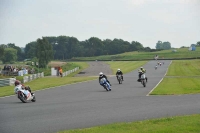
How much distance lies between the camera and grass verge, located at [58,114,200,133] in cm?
930

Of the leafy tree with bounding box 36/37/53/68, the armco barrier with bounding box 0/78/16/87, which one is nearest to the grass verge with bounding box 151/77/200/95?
the armco barrier with bounding box 0/78/16/87

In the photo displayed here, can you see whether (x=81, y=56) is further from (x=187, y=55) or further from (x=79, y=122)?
(x=79, y=122)

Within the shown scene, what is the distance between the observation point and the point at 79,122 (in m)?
10.9

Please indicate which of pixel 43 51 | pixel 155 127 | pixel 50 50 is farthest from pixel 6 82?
pixel 155 127

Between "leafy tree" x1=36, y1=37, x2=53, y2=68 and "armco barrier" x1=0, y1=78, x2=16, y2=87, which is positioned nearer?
"armco barrier" x1=0, y1=78, x2=16, y2=87

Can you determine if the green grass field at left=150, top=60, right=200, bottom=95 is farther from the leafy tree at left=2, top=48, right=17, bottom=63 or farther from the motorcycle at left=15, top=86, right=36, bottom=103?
the leafy tree at left=2, top=48, right=17, bottom=63

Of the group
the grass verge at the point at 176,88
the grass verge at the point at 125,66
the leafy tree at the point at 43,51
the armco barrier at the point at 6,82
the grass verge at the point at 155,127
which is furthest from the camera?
the grass verge at the point at 125,66

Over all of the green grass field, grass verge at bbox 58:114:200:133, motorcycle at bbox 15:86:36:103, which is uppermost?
motorcycle at bbox 15:86:36:103

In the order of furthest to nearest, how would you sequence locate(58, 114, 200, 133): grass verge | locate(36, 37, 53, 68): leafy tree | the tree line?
the tree line < locate(36, 37, 53, 68): leafy tree < locate(58, 114, 200, 133): grass verge

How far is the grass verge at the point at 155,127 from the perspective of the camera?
930 cm

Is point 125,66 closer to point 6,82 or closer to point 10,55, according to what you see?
point 10,55

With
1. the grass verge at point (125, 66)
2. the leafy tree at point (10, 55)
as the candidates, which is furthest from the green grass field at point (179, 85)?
the leafy tree at point (10, 55)

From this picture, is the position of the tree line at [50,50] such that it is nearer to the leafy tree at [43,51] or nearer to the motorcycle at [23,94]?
the leafy tree at [43,51]

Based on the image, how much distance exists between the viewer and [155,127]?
32.0 ft
